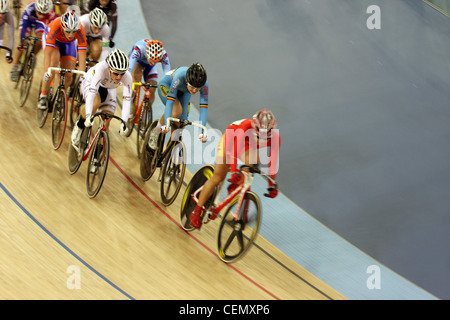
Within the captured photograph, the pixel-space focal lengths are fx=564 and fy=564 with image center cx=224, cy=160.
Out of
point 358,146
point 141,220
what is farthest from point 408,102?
point 141,220

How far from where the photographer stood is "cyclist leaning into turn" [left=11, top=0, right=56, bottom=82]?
6.50m

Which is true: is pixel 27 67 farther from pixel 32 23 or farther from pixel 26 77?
pixel 32 23

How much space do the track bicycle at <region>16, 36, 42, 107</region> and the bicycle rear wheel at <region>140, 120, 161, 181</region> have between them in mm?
1773

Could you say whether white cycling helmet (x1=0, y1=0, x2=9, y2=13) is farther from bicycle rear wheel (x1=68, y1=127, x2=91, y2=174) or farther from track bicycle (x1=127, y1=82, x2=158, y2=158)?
bicycle rear wheel (x1=68, y1=127, x2=91, y2=174)

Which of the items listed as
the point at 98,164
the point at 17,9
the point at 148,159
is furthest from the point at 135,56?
the point at 17,9

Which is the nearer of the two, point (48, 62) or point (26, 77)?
point (48, 62)

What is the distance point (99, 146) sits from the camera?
200 inches

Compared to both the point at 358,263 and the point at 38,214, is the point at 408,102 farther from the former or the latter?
the point at 38,214

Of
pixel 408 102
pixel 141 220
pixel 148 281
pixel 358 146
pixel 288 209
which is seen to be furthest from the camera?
pixel 408 102

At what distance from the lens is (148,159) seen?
563cm

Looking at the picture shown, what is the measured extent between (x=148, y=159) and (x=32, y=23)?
2.45 metres

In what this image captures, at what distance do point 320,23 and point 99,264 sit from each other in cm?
632

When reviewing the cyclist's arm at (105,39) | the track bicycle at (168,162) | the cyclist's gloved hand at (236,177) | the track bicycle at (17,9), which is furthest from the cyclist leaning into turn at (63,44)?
the track bicycle at (17,9)

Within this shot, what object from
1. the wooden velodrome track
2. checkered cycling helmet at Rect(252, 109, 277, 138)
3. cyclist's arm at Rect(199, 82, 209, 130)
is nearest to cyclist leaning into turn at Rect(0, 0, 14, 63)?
the wooden velodrome track
